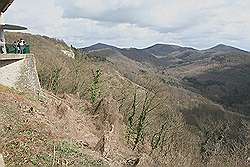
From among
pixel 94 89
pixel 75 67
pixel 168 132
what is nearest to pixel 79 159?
pixel 94 89

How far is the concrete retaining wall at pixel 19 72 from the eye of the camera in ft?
121

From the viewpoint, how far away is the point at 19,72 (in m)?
38.7

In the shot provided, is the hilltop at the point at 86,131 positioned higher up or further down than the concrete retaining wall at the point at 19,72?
further down

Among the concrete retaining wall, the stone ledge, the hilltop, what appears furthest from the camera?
the concrete retaining wall

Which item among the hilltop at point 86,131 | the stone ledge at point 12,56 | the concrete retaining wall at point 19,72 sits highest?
the stone ledge at point 12,56

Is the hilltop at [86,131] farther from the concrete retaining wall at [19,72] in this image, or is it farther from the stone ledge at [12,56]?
the stone ledge at [12,56]

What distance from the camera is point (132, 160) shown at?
33656mm

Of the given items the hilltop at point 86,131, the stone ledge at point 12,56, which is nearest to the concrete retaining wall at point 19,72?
the stone ledge at point 12,56

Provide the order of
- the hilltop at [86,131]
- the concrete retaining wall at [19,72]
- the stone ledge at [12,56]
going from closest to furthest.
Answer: the hilltop at [86,131] → the stone ledge at [12,56] → the concrete retaining wall at [19,72]

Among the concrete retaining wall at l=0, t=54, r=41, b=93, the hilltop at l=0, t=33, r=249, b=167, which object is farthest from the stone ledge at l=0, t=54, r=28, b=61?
the hilltop at l=0, t=33, r=249, b=167

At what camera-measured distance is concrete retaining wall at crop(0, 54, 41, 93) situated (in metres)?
36.9

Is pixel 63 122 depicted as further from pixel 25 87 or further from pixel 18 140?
pixel 18 140

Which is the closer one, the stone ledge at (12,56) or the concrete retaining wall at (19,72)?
the stone ledge at (12,56)

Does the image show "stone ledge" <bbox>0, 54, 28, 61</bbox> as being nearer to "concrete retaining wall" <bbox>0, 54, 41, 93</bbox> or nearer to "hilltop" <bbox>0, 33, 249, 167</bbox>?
"concrete retaining wall" <bbox>0, 54, 41, 93</bbox>
